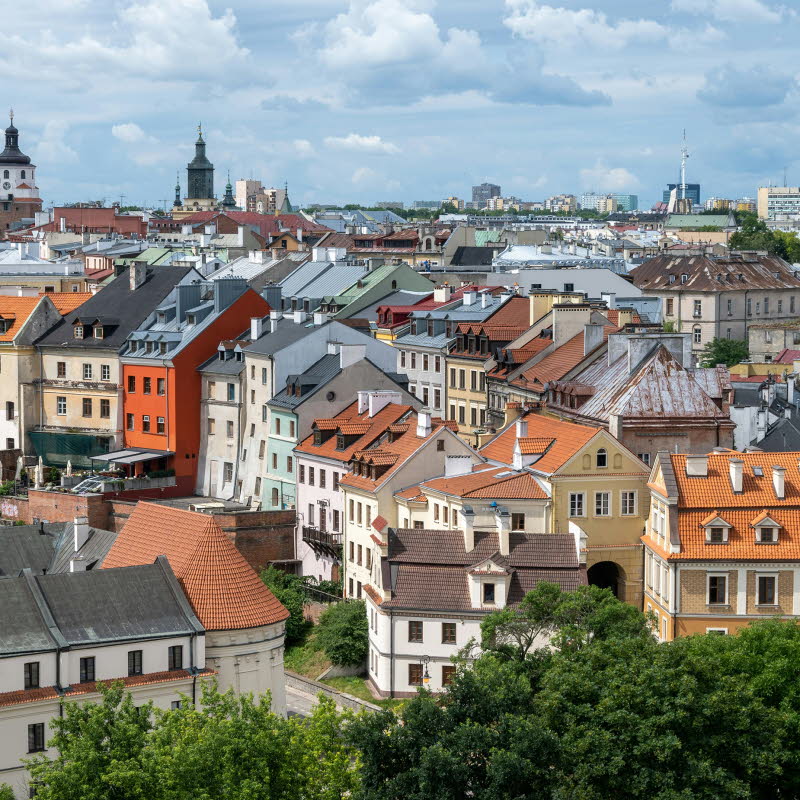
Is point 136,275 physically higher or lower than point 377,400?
higher

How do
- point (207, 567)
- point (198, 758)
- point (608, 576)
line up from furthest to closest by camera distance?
point (608, 576)
point (207, 567)
point (198, 758)

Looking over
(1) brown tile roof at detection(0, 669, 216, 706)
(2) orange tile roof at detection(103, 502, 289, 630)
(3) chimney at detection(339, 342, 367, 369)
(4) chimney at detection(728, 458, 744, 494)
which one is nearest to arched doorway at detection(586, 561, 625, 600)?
(4) chimney at detection(728, 458, 744, 494)

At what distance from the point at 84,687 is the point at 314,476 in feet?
96.8

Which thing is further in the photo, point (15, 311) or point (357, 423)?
point (15, 311)

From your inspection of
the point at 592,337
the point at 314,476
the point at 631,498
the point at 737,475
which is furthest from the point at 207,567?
the point at 592,337

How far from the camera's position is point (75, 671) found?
67.2m

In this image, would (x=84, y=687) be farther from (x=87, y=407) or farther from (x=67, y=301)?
(x=67, y=301)

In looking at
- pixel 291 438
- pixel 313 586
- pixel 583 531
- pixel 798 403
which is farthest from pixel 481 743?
pixel 798 403

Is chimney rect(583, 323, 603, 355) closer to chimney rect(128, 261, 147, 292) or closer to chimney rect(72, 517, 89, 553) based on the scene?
chimney rect(72, 517, 89, 553)

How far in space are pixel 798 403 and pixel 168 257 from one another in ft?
266

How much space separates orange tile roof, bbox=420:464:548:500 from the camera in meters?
81.2

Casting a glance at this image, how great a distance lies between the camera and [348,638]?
81125 millimetres

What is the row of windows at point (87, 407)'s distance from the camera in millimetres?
113312

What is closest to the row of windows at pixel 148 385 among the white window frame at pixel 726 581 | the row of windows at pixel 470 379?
the row of windows at pixel 470 379
